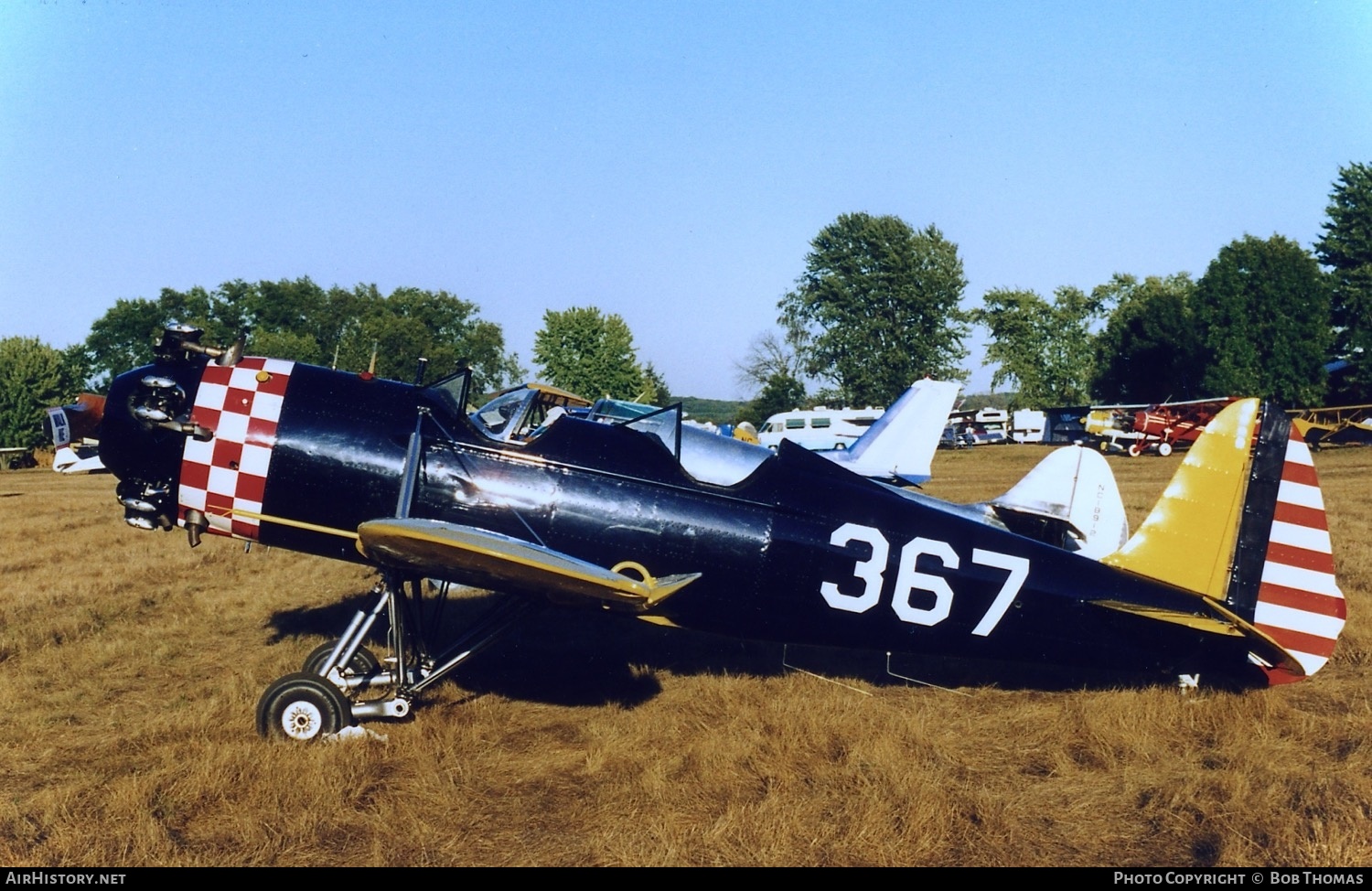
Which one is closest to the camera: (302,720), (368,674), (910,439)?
(302,720)

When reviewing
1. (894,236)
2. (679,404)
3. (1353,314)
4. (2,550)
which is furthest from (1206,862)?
(894,236)

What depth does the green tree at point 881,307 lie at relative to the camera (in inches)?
2751

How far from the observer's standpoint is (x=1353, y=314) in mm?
45406

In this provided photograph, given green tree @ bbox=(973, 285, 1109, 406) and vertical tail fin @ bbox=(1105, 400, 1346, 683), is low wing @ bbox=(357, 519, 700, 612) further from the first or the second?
green tree @ bbox=(973, 285, 1109, 406)

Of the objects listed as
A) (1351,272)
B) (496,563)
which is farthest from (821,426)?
(496,563)

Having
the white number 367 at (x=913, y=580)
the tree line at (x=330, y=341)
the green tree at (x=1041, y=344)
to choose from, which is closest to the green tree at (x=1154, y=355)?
the green tree at (x=1041, y=344)

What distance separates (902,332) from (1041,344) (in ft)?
41.6

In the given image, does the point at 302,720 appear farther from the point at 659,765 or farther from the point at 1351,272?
the point at 1351,272

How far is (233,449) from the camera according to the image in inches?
218

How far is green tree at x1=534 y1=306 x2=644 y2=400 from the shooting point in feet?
194

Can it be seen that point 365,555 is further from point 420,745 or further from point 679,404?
point 679,404

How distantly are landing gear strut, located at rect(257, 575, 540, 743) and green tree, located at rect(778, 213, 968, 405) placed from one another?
64375 millimetres

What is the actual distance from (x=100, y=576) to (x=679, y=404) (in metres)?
8.87

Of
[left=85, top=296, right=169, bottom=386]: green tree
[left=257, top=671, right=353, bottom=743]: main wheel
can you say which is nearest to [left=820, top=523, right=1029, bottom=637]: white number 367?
[left=257, top=671, right=353, bottom=743]: main wheel
